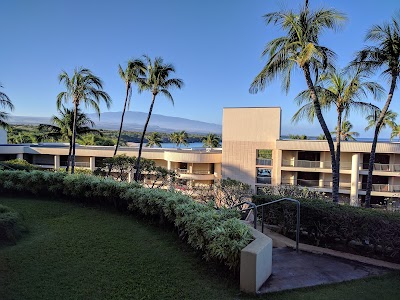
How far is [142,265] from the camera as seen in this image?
15.1 ft

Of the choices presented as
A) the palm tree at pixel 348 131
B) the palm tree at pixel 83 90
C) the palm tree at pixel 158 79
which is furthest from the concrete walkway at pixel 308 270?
the palm tree at pixel 348 131

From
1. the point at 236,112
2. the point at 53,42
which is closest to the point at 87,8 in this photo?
the point at 53,42

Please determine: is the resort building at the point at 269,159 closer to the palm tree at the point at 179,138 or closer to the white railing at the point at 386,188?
the white railing at the point at 386,188

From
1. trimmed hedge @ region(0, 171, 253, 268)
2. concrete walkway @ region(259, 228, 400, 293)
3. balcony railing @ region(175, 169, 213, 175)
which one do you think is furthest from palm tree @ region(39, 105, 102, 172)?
concrete walkway @ region(259, 228, 400, 293)

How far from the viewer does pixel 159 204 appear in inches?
257

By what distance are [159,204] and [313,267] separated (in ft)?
10.9

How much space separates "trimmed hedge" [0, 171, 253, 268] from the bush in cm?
245

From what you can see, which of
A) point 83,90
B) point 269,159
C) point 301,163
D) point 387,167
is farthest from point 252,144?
point 83,90

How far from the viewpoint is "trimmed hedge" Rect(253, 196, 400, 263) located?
4.99 meters

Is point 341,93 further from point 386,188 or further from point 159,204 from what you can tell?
point 386,188

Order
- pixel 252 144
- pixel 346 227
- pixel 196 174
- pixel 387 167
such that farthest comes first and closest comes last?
pixel 196 174, pixel 252 144, pixel 387 167, pixel 346 227

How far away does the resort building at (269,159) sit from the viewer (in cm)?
2503

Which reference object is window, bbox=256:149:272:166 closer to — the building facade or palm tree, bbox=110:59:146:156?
the building facade

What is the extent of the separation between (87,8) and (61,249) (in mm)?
10979
